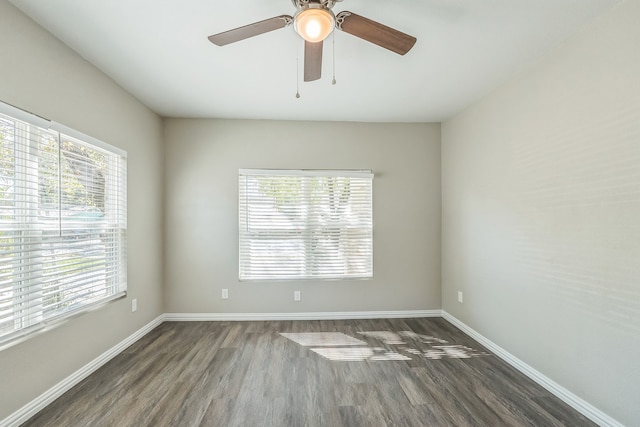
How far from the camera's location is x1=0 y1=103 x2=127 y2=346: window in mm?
1735

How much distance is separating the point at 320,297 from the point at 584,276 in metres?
2.56

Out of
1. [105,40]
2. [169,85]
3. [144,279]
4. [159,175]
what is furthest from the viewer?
[159,175]

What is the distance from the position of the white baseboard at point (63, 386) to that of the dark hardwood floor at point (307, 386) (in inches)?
1.8

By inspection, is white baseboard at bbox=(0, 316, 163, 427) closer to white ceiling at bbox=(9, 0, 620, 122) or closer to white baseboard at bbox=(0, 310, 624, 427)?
white baseboard at bbox=(0, 310, 624, 427)

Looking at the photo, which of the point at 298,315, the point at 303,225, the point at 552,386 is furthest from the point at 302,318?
the point at 552,386

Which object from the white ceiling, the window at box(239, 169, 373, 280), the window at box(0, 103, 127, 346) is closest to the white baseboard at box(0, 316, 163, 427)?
the window at box(0, 103, 127, 346)

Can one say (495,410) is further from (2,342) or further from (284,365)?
(2,342)

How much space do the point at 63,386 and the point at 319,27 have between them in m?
2.97

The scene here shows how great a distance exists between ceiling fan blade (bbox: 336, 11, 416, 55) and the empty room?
17 millimetres

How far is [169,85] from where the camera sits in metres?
2.70

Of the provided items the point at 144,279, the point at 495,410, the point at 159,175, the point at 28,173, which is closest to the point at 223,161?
the point at 159,175

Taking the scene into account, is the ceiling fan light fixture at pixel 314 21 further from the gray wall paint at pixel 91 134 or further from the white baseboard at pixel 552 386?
the white baseboard at pixel 552 386

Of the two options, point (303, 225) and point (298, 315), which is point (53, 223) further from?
point (298, 315)

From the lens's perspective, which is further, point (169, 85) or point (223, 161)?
point (223, 161)
